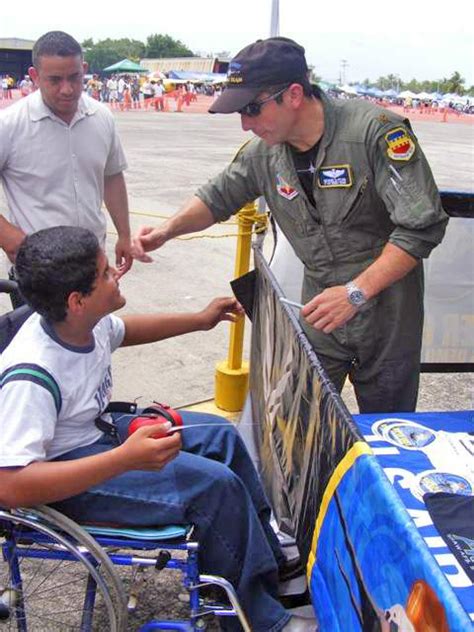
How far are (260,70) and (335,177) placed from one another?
1.52 ft

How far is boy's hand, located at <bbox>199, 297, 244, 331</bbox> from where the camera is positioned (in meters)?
2.86

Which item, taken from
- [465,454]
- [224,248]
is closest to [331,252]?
[465,454]

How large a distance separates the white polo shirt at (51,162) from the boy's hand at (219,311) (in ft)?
3.53

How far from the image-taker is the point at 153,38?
127 meters

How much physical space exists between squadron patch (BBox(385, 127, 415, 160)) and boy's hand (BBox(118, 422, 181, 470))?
124cm

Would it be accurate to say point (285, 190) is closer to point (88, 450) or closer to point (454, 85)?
point (88, 450)

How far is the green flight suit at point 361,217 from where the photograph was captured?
2467mm

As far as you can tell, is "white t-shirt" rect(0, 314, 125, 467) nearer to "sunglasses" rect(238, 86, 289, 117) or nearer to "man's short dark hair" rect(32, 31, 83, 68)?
"sunglasses" rect(238, 86, 289, 117)

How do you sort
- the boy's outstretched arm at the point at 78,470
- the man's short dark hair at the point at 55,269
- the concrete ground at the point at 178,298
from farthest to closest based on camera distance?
1. the concrete ground at the point at 178,298
2. the man's short dark hair at the point at 55,269
3. the boy's outstretched arm at the point at 78,470


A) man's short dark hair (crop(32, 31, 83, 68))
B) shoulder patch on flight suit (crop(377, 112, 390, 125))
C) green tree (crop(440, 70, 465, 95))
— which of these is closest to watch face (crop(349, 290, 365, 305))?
shoulder patch on flight suit (crop(377, 112, 390, 125))

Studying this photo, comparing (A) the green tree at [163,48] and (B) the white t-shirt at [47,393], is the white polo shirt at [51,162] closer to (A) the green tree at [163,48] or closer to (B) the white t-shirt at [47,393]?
(B) the white t-shirt at [47,393]

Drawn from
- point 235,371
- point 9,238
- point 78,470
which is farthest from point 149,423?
point 235,371

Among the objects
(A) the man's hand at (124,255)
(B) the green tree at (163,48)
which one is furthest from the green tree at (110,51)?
(A) the man's hand at (124,255)

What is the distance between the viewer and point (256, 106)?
251cm
